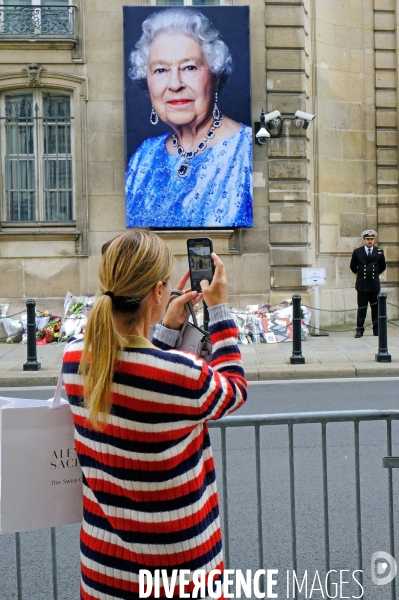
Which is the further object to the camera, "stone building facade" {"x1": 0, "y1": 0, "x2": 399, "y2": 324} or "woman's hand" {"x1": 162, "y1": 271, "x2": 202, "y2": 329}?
"stone building facade" {"x1": 0, "y1": 0, "x2": 399, "y2": 324}

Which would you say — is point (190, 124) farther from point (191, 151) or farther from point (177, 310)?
point (177, 310)

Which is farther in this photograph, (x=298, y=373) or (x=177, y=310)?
(x=298, y=373)

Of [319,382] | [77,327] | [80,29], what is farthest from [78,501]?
[80,29]

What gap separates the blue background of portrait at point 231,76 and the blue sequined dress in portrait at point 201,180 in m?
0.25

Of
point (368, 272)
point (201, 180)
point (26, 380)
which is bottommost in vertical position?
point (26, 380)

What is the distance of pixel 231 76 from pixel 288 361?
21.7 ft

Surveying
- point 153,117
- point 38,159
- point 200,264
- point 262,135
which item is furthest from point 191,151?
point 200,264

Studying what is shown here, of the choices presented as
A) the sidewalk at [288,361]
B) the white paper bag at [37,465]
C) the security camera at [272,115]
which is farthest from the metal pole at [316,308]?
the white paper bag at [37,465]

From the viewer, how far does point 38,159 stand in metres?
16.8

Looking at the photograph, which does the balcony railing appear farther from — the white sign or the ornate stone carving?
the white sign

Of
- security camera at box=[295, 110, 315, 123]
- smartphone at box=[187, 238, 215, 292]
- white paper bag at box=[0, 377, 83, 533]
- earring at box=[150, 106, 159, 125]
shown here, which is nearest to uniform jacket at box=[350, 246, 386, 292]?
security camera at box=[295, 110, 315, 123]

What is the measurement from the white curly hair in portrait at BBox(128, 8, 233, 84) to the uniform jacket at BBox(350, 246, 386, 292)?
15.2 feet

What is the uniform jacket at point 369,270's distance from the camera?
16.2 m

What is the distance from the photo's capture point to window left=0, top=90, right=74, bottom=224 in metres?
16.8
